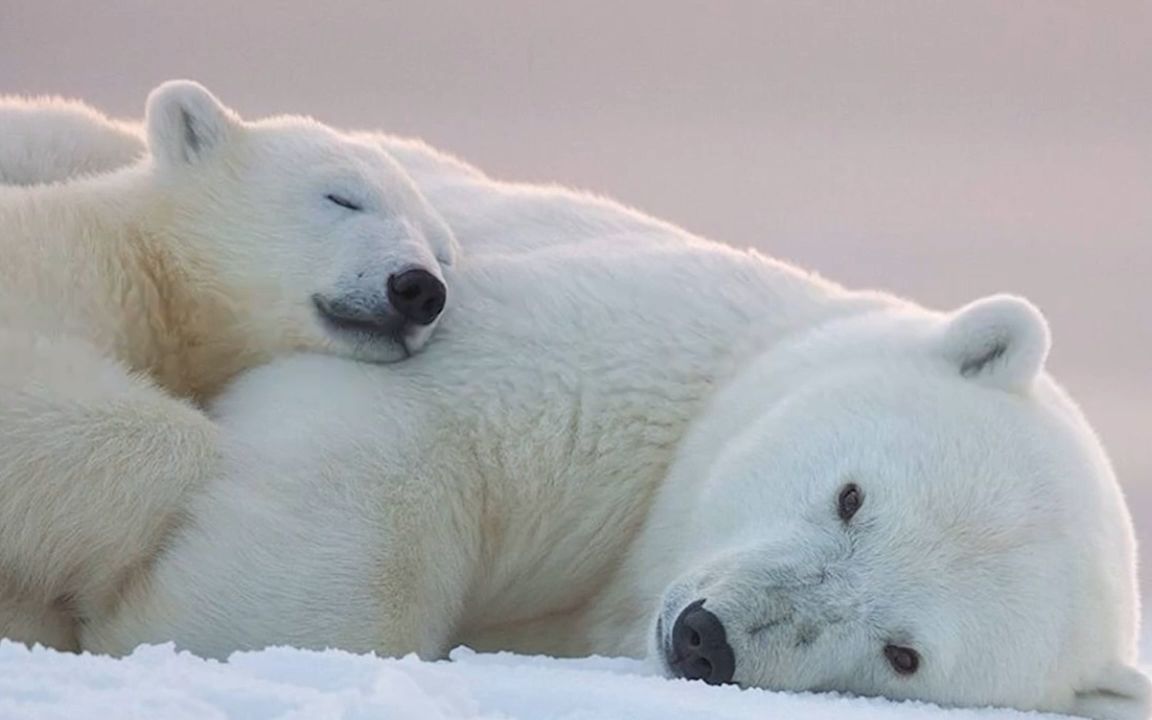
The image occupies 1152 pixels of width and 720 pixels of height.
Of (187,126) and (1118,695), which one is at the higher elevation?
(187,126)

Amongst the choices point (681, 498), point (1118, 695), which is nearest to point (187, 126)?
point (681, 498)

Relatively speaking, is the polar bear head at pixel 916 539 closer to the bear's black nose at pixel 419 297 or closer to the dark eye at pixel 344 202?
the bear's black nose at pixel 419 297

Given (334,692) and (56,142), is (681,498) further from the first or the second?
(56,142)

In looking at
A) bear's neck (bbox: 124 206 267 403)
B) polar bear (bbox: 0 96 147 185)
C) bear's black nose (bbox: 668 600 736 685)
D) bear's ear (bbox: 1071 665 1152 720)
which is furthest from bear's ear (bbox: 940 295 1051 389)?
polar bear (bbox: 0 96 147 185)

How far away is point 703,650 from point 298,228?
38.7 inches

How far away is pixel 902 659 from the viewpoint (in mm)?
1999

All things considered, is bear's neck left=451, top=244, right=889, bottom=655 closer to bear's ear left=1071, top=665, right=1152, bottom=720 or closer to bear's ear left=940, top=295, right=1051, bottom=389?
bear's ear left=940, top=295, right=1051, bottom=389

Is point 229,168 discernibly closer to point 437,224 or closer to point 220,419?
point 437,224

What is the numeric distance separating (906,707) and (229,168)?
4.52 ft

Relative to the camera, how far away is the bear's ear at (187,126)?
2.62 meters

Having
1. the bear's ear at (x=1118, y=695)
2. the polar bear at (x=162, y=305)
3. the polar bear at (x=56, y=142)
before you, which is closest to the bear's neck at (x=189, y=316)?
the polar bear at (x=162, y=305)

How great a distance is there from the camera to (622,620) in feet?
7.72

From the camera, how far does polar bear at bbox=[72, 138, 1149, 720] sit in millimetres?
1991

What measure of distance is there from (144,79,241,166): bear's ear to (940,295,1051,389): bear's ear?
121cm
